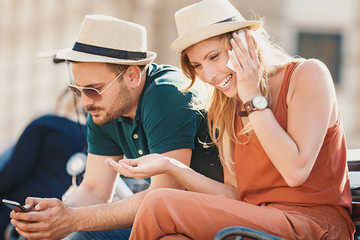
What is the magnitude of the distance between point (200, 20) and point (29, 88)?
9.74m

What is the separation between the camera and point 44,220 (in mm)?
2916

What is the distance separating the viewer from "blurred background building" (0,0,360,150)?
11.6 m

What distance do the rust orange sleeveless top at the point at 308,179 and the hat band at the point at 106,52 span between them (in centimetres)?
87

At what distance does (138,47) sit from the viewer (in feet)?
10.6

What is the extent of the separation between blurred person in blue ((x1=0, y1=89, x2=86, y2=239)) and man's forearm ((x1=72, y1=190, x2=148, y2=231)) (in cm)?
187

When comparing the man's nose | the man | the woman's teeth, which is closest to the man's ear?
the man

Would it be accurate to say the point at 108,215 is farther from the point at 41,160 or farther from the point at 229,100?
the point at 41,160

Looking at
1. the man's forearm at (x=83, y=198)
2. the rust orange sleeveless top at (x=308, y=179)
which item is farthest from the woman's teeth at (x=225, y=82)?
the man's forearm at (x=83, y=198)

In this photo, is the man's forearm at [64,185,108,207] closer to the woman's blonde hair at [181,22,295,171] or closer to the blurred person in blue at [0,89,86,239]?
the woman's blonde hair at [181,22,295,171]

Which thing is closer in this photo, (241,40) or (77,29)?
(241,40)

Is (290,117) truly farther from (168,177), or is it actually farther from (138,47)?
(138,47)

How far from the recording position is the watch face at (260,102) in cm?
241

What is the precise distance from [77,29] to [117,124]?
8.64 m

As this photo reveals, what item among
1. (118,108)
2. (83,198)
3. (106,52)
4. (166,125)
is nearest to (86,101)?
(118,108)
